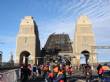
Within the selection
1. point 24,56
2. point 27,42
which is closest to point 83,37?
point 27,42

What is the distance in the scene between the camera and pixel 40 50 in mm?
103625

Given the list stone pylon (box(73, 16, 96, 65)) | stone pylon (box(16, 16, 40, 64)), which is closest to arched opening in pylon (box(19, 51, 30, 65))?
stone pylon (box(16, 16, 40, 64))

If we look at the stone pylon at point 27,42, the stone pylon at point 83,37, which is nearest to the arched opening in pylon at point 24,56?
the stone pylon at point 27,42

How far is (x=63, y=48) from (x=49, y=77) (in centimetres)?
8483

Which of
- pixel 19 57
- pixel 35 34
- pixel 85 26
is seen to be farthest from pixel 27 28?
pixel 85 26

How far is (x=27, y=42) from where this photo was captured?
9556 cm

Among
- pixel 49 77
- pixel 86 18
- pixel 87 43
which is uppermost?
pixel 86 18

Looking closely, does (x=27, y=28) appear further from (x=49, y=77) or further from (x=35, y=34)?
Answer: (x=49, y=77)

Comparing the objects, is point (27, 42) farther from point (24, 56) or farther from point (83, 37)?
point (83, 37)

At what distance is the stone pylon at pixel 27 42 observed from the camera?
9319cm

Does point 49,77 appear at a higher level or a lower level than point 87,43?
lower

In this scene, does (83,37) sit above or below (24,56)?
above

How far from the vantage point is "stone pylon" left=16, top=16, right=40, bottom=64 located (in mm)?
93188

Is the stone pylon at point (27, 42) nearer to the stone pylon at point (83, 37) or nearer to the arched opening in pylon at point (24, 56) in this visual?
the arched opening in pylon at point (24, 56)
